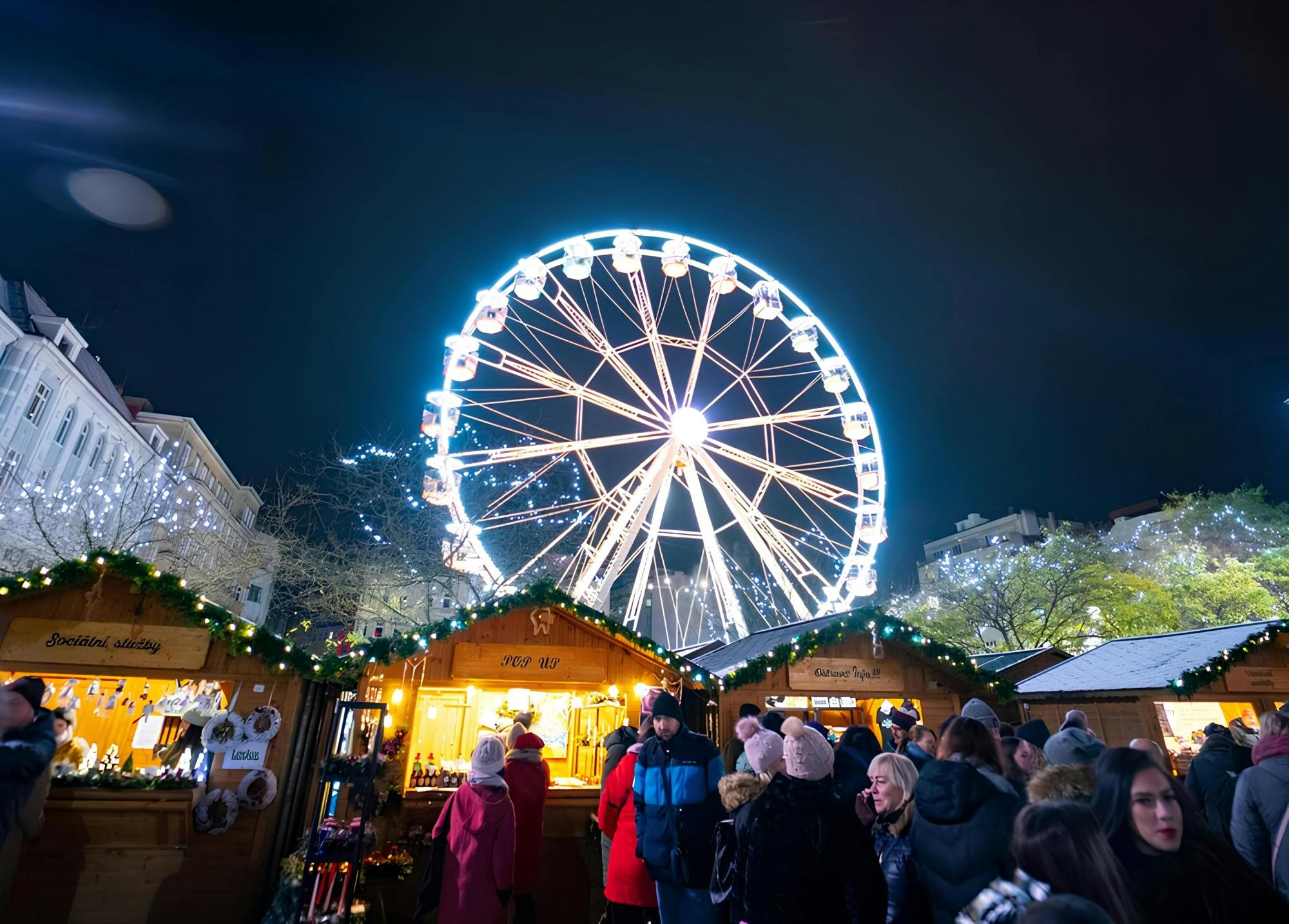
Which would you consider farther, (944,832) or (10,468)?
(10,468)

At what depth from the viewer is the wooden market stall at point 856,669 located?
30.8ft

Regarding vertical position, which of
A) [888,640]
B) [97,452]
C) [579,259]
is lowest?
[888,640]

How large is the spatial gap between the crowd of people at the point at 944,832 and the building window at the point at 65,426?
32712 millimetres

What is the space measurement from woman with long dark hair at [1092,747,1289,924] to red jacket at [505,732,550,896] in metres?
4.40

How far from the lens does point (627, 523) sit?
50.2 ft

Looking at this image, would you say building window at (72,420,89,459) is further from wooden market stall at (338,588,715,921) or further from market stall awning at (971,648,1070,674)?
market stall awning at (971,648,1070,674)

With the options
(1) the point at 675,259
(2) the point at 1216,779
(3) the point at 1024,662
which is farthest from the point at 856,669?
(1) the point at 675,259

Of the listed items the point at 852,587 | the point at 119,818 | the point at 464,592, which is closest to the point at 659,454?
the point at 852,587

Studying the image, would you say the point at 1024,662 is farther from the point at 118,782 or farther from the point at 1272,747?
the point at 118,782

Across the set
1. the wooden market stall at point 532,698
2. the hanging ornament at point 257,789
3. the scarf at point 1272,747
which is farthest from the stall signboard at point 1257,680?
the hanging ornament at point 257,789

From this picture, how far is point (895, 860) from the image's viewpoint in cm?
317

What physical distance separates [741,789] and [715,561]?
12.4 m

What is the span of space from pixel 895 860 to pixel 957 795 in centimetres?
60

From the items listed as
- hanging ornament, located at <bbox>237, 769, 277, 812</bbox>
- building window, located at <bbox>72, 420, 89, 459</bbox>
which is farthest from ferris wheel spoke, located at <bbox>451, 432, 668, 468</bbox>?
building window, located at <bbox>72, 420, 89, 459</bbox>
